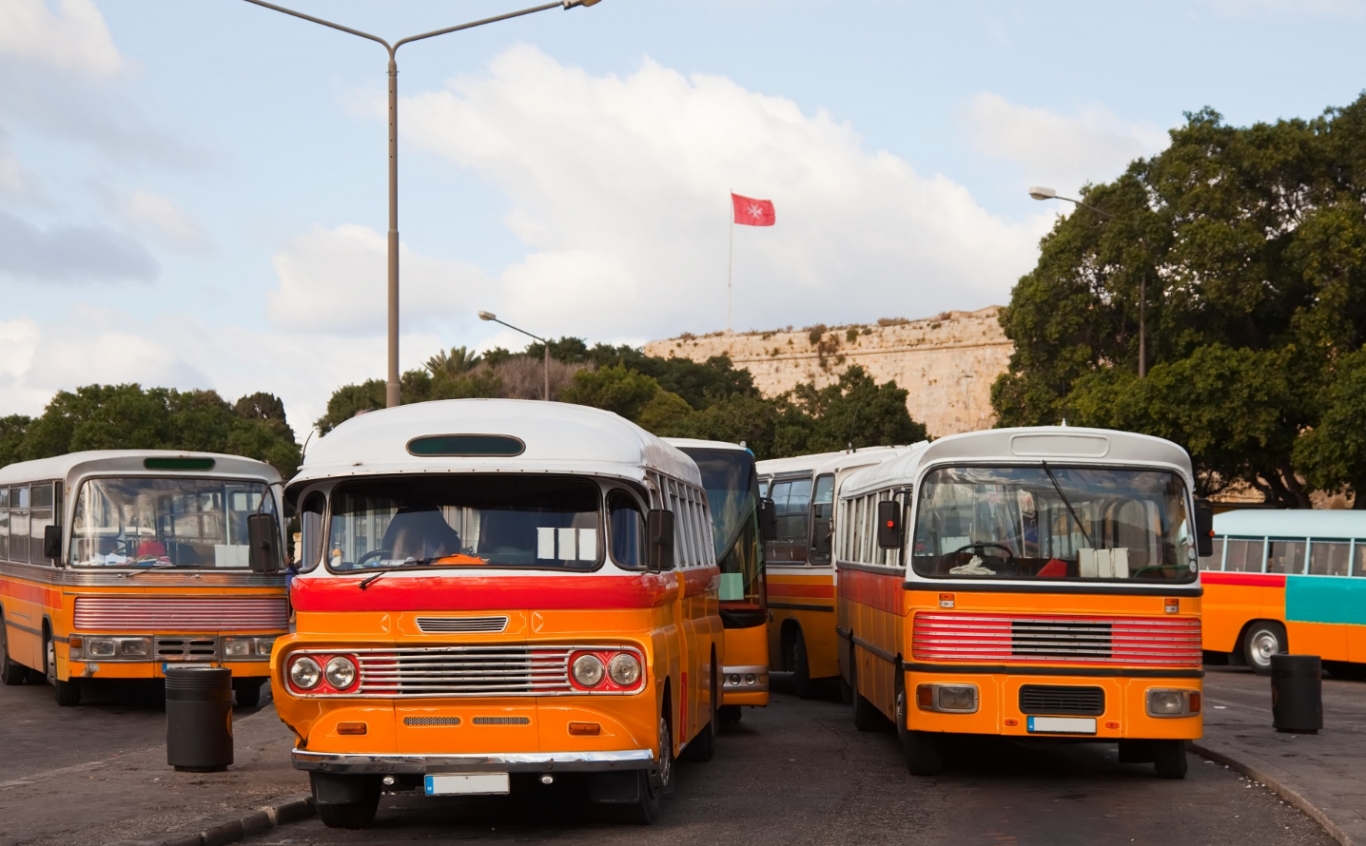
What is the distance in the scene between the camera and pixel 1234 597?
27.8 meters

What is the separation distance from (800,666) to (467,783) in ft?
43.2

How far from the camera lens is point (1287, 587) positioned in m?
26.8

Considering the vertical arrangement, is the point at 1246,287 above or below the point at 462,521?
above

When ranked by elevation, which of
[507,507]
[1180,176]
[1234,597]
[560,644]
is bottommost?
[1234,597]

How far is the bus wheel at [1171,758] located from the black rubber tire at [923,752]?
1673 millimetres

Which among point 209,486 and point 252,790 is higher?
point 209,486

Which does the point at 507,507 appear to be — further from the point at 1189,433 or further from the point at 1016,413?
the point at 1016,413

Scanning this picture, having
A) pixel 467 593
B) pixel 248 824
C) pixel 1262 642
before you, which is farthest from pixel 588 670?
pixel 1262 642

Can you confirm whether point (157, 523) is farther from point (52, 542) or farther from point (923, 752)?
Answer: point (923, 752)

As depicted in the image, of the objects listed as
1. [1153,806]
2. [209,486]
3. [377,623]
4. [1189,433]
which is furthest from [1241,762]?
[1189,433]

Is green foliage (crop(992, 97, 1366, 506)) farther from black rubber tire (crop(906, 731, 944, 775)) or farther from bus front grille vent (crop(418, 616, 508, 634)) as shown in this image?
bus front grille vent (crop(418, 616, 508, 634))

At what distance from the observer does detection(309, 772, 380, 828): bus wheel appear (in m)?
10.8

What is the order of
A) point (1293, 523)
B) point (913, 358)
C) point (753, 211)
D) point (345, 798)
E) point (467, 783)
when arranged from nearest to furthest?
point (467, 783) < point (345, 798) < point (1293, 523) < point (753, 211) < point (913, 358)

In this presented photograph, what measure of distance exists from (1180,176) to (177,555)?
32344mm
